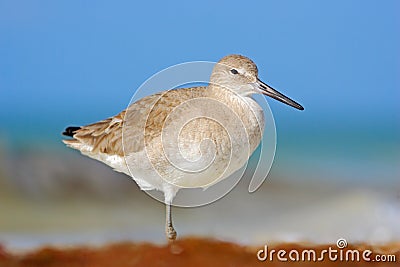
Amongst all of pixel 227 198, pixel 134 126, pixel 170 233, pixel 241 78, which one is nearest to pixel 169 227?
pixel 170 233

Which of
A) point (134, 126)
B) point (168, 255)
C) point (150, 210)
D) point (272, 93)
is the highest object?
point (272, 93)

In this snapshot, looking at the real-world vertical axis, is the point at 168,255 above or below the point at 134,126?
below

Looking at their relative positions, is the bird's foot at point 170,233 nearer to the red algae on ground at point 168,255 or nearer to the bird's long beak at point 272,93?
the red algae on ground at point 168,255

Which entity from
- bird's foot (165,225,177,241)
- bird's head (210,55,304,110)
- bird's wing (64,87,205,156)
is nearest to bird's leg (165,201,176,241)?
bird's foot (165,225,177,241)

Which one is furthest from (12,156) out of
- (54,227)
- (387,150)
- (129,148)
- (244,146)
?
(387,150)

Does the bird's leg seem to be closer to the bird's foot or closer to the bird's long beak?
the bird's foot

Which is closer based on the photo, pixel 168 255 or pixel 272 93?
pixel 272 93

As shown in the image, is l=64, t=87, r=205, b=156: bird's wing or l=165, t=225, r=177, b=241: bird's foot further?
l=165, t=225, r=177, b=241: bird's foot

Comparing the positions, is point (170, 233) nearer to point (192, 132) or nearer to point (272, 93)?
point (192, 132)
